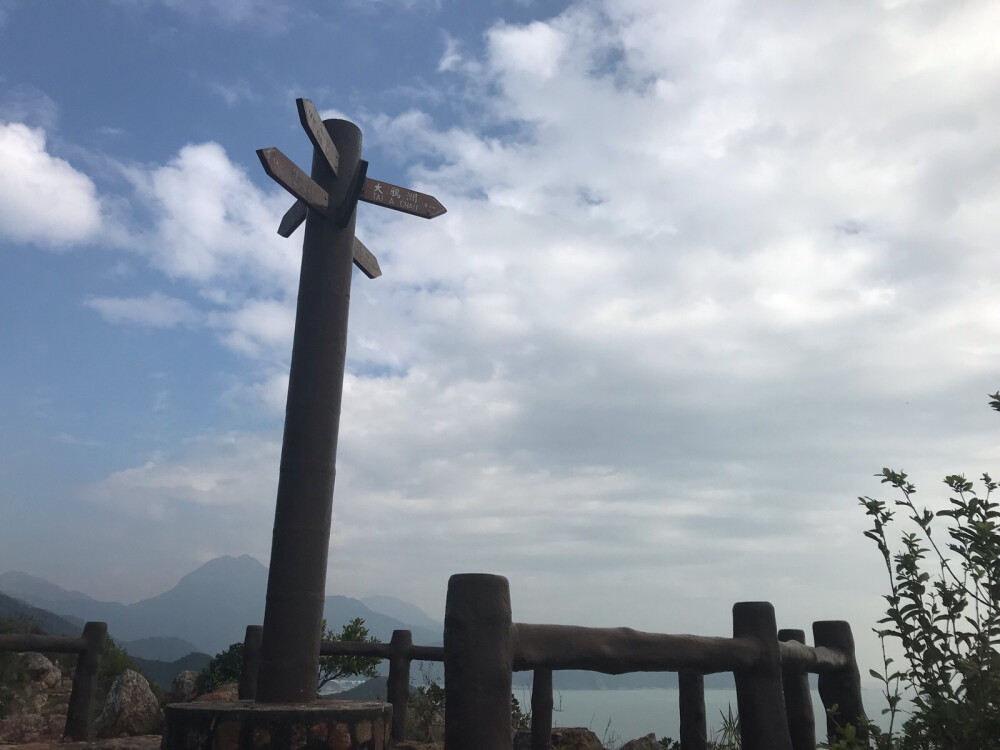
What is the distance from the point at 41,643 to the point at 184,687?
16.6 feet

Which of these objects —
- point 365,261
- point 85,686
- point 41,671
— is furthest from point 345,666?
point 41,671

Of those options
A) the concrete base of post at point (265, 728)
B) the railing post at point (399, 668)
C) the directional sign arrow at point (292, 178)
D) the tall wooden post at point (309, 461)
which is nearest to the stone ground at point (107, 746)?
the railing post at point (399, 668)

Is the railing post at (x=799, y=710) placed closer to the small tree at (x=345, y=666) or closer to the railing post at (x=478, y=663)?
the railing post at (x=478, y=663)

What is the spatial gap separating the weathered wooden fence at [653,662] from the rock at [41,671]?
1509 centimetres

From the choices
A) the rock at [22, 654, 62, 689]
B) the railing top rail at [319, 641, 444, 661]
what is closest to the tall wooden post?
the railing top rail at [319, 641, 444, 661]

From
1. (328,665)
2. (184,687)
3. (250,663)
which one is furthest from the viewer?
(184,687)

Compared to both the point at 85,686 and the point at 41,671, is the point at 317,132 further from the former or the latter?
the point at 41,671

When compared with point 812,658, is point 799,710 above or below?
below

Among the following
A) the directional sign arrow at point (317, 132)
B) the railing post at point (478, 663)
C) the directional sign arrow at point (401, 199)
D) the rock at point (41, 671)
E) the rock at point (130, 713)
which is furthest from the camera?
the rock at point (41, 671)

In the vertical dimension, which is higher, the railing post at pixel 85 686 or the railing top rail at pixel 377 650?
the railing top rail at pixel 377 650

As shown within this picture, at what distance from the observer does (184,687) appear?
12820 mm

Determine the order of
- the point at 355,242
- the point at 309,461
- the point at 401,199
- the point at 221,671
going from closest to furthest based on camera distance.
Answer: the point at 309,461 < the point at 401,199 < the point at 355,242 < the point at 221,671

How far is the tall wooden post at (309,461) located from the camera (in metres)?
5.12

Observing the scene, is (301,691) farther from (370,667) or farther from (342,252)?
(370,667)
